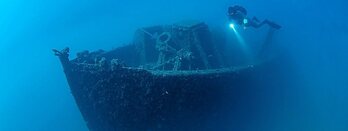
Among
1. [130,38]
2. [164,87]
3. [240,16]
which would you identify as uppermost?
[130,38]

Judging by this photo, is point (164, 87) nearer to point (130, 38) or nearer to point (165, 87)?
point (165, 87)

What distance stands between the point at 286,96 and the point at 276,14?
23.0 m

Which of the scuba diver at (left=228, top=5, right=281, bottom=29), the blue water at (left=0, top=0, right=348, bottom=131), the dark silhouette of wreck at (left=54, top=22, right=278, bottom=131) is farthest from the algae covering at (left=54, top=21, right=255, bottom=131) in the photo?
the blue water at (left=0, top=0, right=348, bottom=131)

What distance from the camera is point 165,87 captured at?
21.5 feet

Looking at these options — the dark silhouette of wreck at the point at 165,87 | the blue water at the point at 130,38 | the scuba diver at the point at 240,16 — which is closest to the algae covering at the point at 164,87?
the dark silhouette of wreck at the point at 165,87

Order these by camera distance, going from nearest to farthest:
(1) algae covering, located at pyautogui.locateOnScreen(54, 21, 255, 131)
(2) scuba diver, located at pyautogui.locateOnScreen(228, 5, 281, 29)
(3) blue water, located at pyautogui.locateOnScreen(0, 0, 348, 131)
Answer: (1) algae covering, located at pyautogui.locateOnScreen(54, 21, 255, 131) < (2) scuba diver, located at pyautogui.locateOnScreen(228, 5, 281, 29) < (3) blue water, located at pyautogui.locateOnScreen(0, 0, 348, 131)

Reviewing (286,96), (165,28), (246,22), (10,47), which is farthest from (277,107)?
(10,47)

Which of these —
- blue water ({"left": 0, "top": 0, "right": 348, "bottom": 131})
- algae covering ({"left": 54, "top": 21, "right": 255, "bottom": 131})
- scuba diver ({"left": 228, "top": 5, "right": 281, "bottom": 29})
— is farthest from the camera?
blue water ({"left": 0, "top": 0, "right": 348, "bottom": 131})

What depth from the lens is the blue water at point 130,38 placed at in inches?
522

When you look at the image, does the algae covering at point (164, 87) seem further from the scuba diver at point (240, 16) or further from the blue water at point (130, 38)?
the blue water at point (130, 38)

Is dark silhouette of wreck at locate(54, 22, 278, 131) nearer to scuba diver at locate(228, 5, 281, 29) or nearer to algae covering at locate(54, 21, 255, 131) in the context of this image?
algae covering at locate(54, 21, 255, 131)

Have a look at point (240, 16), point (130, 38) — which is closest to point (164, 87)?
point (240, 16)

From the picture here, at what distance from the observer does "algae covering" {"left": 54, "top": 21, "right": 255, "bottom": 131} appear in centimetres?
662

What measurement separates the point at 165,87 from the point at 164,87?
0.02 meters
